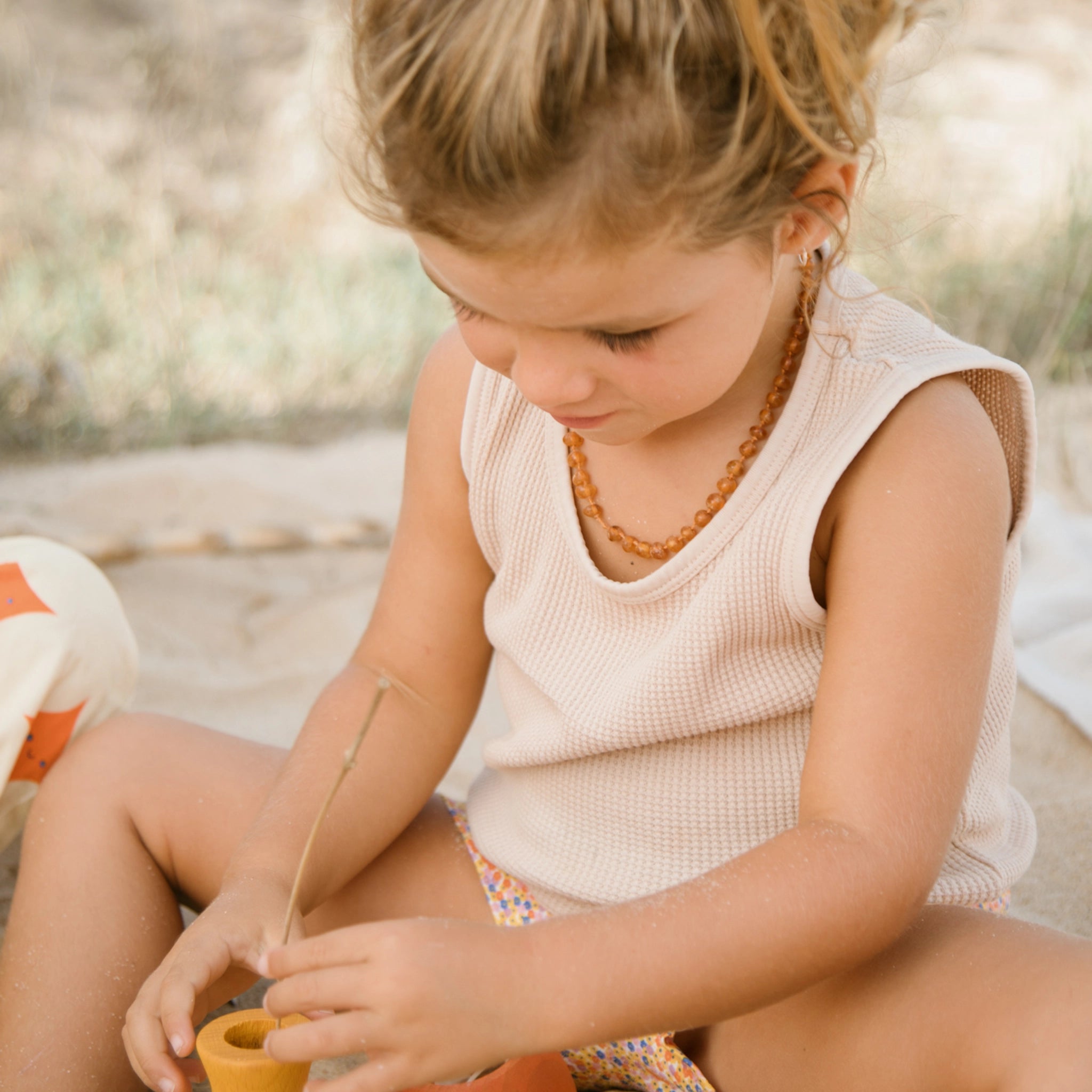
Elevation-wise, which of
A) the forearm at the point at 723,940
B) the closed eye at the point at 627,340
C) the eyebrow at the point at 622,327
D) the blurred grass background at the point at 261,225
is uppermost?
the eyebrow at the point at 622,327

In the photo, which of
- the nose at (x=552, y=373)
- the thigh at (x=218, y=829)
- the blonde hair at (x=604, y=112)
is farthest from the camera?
the thigh at (x=218, y=829)

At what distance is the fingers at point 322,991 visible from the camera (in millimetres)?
834

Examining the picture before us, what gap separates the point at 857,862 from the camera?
2.93 feet

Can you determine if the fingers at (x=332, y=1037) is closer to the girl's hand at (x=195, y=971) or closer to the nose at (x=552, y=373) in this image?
the girl's hand at (x=195, y=971)

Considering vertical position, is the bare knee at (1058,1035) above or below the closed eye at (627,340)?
below

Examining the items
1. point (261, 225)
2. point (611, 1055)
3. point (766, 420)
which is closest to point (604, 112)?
point (766, 420)

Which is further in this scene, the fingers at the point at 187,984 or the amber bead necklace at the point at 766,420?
the amber bead necklace at the point at 766,420

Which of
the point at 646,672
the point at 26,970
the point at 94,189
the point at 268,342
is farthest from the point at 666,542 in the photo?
the point at 94,189

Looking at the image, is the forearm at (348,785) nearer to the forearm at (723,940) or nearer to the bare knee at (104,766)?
the bare knee at (104,766)

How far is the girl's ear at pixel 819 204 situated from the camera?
925mm

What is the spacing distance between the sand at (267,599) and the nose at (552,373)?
76cm

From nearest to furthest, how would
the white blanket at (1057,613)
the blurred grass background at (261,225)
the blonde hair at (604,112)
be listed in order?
the blonde hair at (604,112)
the white blanket at (1057,613)
the blurred grass background at (261,225)

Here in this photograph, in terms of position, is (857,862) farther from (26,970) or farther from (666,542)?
(26,970)

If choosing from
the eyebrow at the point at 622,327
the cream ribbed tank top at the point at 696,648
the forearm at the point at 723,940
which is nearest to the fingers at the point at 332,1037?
the forearm at the point at 723,940
